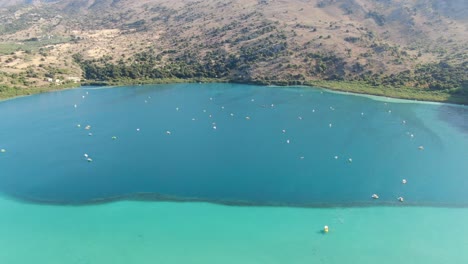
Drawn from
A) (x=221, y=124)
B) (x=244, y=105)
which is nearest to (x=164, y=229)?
(x=221, y=124)

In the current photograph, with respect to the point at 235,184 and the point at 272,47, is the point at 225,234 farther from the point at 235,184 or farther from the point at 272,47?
the point at 272,47

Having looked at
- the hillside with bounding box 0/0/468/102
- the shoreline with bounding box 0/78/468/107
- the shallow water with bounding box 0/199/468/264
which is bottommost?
the shoreline with bounding box 0/78/468/107

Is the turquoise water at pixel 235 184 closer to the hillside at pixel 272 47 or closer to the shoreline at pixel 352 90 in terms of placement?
the shoreline at pixel 352 90

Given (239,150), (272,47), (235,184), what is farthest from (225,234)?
(272,47)

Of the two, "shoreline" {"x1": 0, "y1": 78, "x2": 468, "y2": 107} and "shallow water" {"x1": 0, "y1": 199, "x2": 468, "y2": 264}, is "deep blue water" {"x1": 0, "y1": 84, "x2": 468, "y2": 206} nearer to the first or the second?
"shallow water" {"x1": 0, "y1": 199, "x2": 468, "y2": 264}

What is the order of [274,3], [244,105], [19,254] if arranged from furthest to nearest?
[274,3]
[244,105]
[19,254]

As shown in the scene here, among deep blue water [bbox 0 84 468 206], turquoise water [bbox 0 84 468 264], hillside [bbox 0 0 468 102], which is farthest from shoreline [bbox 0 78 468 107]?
turquoise water [bbox 0 84 468 264]

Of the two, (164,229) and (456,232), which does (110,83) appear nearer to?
(164,229)
